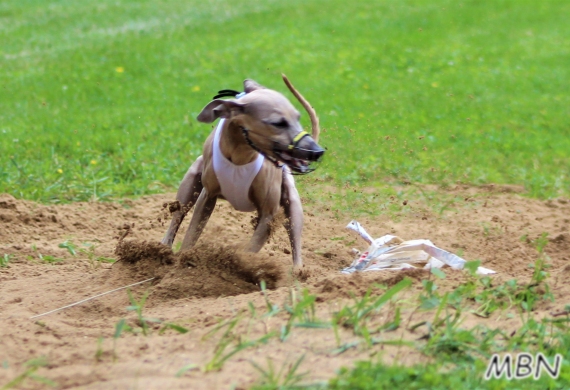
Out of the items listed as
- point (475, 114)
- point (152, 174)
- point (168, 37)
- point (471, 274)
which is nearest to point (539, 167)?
point (475, 114)

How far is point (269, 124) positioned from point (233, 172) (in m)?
0.51

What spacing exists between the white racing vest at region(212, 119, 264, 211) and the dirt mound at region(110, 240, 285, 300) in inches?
17.0

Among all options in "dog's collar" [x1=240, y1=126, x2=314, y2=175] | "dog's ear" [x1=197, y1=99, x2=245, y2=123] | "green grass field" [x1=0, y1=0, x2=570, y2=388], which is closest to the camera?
"dog's collar" [x1=240, y1=126, x2=314, y2=175]

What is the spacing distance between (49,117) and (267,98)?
6319mm

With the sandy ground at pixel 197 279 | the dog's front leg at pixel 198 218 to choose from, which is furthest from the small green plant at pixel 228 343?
the dog's front leg at pixel 198 218

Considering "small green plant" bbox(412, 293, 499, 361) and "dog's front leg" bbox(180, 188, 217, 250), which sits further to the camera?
"dog's front leg" bbox(180, 188, 217, 250)

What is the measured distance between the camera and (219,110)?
554cm

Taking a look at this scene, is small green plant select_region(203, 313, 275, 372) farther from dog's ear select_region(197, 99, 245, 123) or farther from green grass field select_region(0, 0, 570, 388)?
dog's ear select_region(197, 99, 245, 123)

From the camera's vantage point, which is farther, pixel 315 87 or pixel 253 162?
pixel 315 87

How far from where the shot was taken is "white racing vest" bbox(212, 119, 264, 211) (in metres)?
5.74
